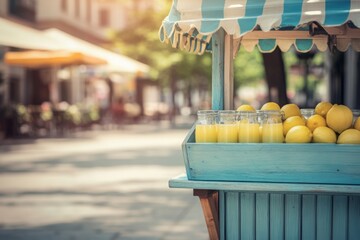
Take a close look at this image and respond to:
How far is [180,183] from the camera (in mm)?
3590

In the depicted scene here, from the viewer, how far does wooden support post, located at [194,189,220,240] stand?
3650 millimetres

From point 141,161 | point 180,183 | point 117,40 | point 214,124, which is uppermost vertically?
point 117,40

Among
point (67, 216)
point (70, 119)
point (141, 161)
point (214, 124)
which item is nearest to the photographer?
point (214, 124)

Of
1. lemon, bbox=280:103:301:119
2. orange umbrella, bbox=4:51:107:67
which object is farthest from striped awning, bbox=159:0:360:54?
orange umbrella, bbox=4:51:107:67

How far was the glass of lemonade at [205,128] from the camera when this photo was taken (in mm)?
3629

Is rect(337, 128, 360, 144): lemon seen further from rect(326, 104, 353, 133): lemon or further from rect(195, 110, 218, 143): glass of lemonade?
rect(195, 110, 218, 143): glass of lemonade

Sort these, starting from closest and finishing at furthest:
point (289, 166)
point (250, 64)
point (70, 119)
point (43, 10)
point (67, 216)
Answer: point (289, 166), point (67, 216), point (70, 119), point (43, 10), point (250, 64)

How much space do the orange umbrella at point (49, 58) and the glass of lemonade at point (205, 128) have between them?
48.3 ft

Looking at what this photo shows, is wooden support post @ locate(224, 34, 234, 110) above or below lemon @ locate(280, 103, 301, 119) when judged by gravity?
above

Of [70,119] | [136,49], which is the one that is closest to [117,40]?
[136,49]

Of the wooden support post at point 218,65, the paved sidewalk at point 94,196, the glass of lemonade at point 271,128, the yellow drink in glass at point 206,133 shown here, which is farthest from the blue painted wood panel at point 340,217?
the paved sidewalk at point 94,196

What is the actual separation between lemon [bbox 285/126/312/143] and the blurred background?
150 centimetres

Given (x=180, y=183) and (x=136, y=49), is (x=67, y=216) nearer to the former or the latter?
(x=180, y=183)

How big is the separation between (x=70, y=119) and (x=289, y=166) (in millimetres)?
18276
